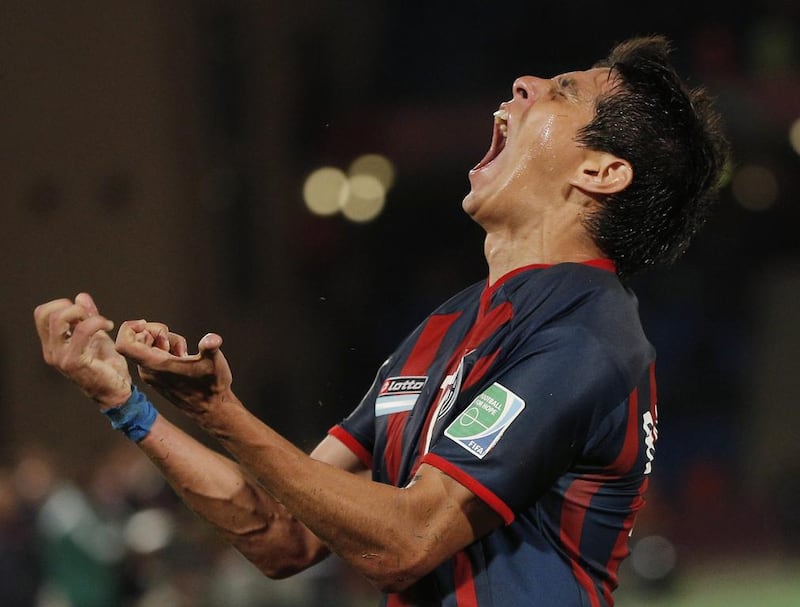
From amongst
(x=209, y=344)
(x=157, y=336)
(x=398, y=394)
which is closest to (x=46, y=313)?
(x=157, y=336)

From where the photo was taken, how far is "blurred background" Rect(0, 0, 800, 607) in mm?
10516

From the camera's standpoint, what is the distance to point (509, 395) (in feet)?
7.22

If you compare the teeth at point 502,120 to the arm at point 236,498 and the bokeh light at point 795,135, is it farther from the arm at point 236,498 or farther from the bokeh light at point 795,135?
the bokeh light at point 795,135

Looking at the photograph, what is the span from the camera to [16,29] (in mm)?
10922

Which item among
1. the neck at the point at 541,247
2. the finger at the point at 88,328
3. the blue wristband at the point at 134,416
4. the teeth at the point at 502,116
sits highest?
the teeth at the point at 502,116

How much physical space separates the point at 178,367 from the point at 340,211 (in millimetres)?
9463

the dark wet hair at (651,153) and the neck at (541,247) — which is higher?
the dark wet hair at (651,153)

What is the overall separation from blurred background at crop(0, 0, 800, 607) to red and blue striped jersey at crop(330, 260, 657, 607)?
24.9 ft

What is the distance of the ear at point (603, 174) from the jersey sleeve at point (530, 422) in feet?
1.46

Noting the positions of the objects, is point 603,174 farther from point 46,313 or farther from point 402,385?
point 46,313

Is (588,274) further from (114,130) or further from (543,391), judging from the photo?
(114,130)

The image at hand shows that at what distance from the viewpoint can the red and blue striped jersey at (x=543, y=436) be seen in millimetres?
2184

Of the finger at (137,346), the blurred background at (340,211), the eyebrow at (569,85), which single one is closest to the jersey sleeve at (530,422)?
the finger at (137,346)

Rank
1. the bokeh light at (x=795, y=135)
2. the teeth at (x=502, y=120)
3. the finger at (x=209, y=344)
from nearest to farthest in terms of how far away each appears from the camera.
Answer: the finger at (x=209, y=344), the teeth at (x=502, y=120), the bokeh light at (x=795, y=135)
